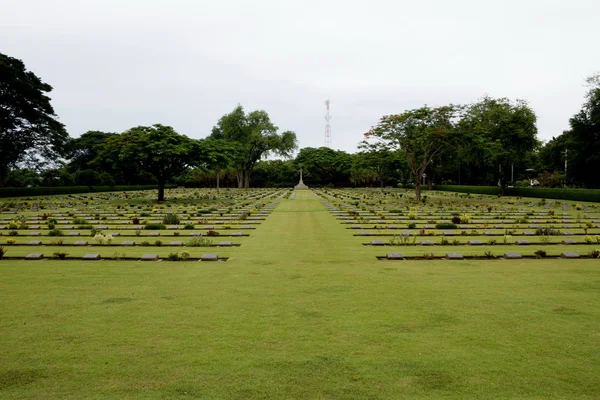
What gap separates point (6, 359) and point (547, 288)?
24.5 feet

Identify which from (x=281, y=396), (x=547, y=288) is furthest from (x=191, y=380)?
(x=547, y=288)

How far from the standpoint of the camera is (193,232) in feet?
53.3

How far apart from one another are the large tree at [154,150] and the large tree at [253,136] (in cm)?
2910

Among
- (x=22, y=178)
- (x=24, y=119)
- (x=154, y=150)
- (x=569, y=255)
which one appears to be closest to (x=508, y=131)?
(x=154, y=150)

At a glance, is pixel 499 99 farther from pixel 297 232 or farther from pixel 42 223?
pixel 42 223

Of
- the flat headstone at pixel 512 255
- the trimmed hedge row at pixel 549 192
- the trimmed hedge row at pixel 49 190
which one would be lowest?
the flat headstone at pixel 512 255

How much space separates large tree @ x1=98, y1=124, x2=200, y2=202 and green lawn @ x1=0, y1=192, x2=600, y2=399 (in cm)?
2602

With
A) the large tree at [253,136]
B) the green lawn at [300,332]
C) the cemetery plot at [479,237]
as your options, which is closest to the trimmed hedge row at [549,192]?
the cemetery plot at [479,237]

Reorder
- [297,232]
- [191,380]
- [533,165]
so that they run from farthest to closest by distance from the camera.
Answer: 1. [533,165]
2. [297,232]
3. [191,380]

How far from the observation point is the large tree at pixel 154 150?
1348 inches

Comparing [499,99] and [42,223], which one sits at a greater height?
[499,99]

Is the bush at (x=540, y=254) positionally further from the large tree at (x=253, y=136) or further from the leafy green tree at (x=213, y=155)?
the large tree at (x=253, y=136)

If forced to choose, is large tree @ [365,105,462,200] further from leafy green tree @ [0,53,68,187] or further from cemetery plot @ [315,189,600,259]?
leafy green tree @ [0,53,68,187]

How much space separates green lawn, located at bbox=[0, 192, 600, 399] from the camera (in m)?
3.93
